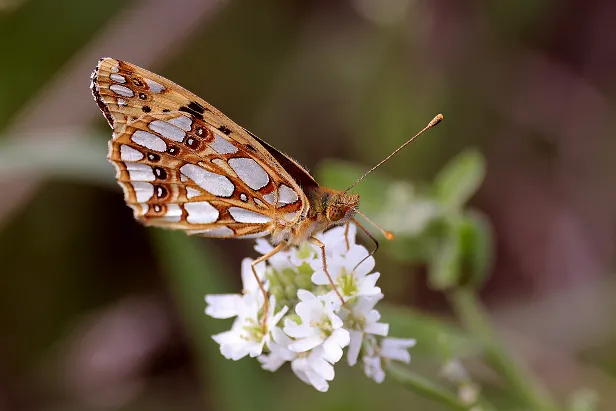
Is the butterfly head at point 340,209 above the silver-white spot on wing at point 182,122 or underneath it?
above

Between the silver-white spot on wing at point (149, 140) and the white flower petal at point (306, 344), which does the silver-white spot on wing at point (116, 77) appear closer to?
the silver-white spot on wing at point (149, 140)

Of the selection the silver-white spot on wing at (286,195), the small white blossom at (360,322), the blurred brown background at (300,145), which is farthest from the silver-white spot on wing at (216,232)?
the blurred brown background at (300,145)

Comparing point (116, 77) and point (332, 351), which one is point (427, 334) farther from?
point (116, 77)

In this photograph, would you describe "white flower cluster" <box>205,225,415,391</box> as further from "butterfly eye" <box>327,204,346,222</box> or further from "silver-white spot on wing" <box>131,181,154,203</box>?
"silver-white spot on wing" <box>131,181,154,203</box>

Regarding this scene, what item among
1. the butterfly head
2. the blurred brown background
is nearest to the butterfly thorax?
the butterfly head

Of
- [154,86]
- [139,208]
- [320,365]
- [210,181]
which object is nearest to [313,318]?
[320,365]

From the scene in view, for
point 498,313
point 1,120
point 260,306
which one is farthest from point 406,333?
point 1,120
